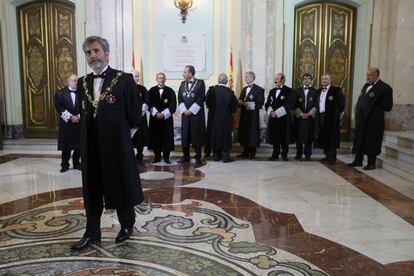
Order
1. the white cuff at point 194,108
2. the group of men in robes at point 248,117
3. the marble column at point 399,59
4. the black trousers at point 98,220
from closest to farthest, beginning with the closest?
the black trousers at point 98,220 → the group of men in robes at point 248,117 → the white cuff at point 194,108 → the marble column at point 399,59

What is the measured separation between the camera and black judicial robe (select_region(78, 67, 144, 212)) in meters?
2.78

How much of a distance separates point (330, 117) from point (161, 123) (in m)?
2.81

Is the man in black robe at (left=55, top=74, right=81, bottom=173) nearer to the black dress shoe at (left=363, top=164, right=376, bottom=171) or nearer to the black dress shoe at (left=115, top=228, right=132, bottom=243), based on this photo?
the black dress shoe at (left=115, top=228, right=132, bottom=243)

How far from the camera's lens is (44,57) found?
8.52 m

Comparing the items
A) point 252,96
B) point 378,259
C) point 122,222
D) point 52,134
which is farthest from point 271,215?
point 52,134

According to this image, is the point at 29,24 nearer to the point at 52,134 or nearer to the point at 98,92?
the point at 52,134

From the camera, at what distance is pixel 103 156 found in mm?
2801

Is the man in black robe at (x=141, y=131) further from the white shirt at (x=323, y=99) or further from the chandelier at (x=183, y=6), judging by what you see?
the white shirt at (x=323, y=99)

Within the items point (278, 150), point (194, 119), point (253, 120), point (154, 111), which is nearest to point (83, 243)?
point (154, 111)

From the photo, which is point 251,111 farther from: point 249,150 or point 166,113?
point 166,113

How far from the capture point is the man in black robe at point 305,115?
6.61m

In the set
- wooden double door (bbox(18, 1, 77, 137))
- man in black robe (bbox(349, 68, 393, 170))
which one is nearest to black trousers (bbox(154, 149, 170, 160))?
man in black robe (bbox(349, 68, 393, 170))

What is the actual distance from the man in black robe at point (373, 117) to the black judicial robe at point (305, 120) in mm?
827

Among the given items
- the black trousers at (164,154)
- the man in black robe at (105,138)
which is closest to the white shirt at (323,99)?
the black trousers at (164,154)
